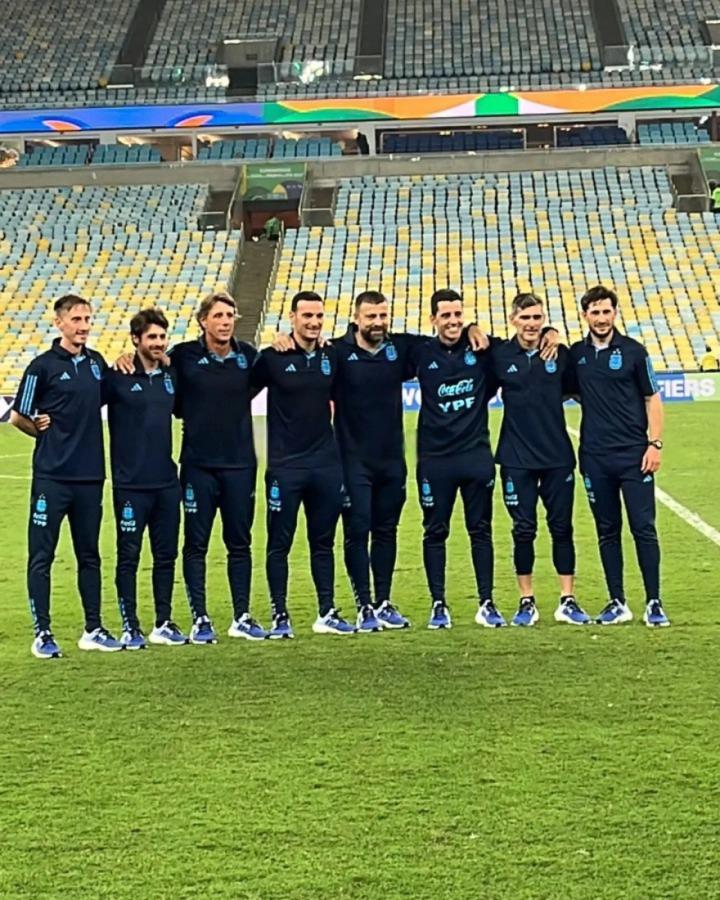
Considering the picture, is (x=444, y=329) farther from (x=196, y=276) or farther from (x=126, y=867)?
(x=196, y=276)

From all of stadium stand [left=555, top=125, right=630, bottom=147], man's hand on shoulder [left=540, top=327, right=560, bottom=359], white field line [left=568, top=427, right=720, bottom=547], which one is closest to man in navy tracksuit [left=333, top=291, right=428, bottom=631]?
man's hand on shoulder [left=540, top=327, right=560, bottom=359]

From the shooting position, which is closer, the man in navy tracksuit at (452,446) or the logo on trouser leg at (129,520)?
the logo on trouser leg at (129,520)

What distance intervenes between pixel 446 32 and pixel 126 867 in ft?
122

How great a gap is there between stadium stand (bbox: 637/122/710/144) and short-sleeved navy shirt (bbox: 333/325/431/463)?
27.9 meters

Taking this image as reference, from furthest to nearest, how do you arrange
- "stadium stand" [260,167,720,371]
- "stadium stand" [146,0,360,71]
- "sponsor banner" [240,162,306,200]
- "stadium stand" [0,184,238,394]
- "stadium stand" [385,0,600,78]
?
"stadium stand" [146,0,360,71]
"stadium stand" [385,0,600,78]
"sponsor banner" [240,162,306,200]
"stadium stand" [0,184,238,394]
"stadium stand" [260,167,720,371]

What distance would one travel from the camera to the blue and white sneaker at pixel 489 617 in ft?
26.6

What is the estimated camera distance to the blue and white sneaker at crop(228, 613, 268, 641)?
26.0ft

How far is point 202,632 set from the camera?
25.8ft

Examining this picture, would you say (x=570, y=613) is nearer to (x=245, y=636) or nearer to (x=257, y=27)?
(x=245, y=636)

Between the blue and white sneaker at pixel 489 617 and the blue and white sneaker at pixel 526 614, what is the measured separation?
0.08 metres

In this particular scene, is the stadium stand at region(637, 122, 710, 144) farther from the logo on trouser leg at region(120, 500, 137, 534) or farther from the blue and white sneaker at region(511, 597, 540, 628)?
the logo on trouser leg at region(120, 500, 137, 534)

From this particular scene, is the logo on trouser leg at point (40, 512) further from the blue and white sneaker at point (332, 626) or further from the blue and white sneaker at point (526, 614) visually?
the blue and white sneaker at point (526, 614)

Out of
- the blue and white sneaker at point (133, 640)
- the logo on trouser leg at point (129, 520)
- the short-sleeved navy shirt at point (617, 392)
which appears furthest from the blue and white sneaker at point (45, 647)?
the short-sleeved navy shirt at point (617, 392)

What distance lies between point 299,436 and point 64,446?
3.99 ft
